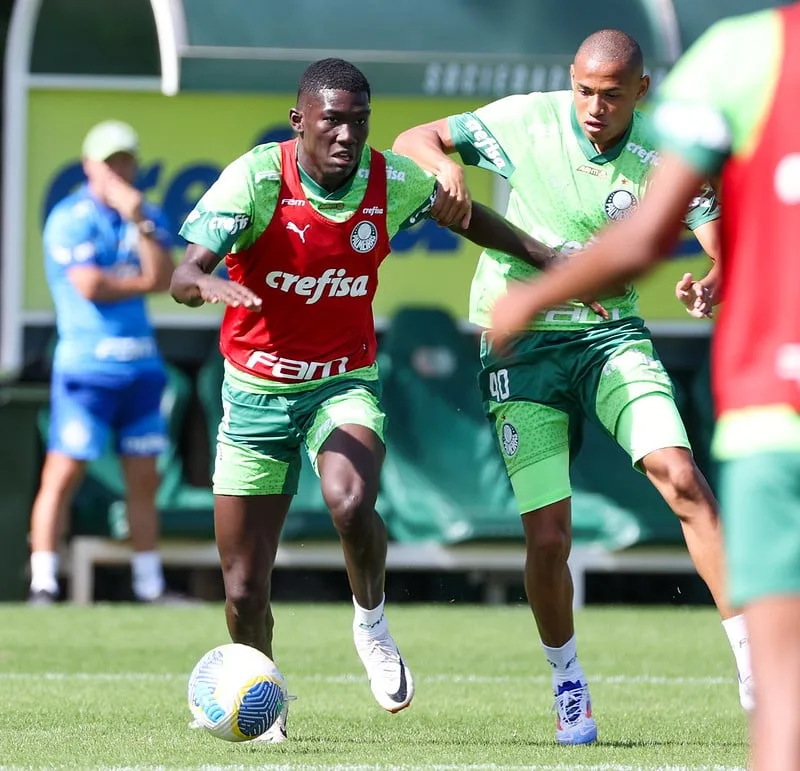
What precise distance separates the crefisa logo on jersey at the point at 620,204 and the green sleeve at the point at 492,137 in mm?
412

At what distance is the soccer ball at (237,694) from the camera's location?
20.8 feet

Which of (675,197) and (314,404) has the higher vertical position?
(675,197)

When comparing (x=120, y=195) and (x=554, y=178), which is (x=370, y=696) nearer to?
(x=554, y=178)

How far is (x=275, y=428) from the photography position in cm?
689

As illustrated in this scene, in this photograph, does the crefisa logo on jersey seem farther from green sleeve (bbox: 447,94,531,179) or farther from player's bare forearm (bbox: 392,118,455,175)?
player's bare forearm (bbox: 392,118,455,175)

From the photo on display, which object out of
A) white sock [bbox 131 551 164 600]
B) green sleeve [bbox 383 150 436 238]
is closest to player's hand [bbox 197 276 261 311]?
green sleeve [bbox 383 150 436 238]

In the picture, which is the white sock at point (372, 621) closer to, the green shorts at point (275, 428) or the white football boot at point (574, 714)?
the green shorts at point (275, 428)

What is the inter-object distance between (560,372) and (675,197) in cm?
370

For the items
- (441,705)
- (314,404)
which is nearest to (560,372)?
(314,404)

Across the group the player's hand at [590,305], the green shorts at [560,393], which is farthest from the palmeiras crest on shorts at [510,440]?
the player's hand at [590,305]

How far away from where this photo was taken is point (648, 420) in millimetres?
6855

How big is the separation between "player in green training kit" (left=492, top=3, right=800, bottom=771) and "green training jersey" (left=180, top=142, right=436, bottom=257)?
10.4ft

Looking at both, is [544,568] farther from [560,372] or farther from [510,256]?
[510,256]

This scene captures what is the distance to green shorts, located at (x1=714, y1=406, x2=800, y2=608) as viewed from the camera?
11.0 feet
